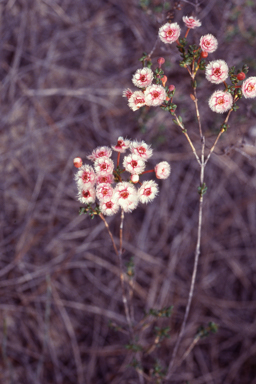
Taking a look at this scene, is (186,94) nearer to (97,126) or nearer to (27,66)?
(97,126)

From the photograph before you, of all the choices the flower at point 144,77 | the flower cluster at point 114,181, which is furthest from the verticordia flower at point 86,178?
the flower at point 144,77

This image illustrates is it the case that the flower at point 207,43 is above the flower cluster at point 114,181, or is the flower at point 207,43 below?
above

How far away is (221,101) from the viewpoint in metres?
1.71

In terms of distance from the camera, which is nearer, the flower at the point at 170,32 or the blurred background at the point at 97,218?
the flower at the point at 170,32

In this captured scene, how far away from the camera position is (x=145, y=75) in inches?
67.3

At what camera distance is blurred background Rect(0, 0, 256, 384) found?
281 centimetres

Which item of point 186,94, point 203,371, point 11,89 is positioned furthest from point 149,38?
point 203,371

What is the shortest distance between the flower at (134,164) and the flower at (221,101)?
0.52 metres

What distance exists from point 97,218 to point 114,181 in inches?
51.4

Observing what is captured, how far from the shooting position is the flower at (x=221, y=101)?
169 centimetres

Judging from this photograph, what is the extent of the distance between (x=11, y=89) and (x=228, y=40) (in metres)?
2.04

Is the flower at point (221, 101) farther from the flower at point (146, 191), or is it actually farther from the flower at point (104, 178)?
the flower at point (104, 178)

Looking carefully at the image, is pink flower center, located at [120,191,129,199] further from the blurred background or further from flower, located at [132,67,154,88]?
the blurred background

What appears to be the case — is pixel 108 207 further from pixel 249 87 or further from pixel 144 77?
pixel 249 87
